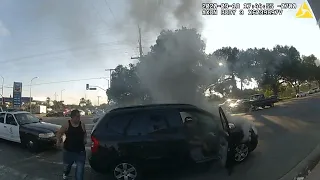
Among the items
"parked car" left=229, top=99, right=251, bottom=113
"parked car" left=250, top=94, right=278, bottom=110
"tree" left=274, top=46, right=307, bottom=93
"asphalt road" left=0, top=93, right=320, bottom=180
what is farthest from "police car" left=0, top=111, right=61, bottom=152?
"tree" left=274, top=46, right=307, bottom=93

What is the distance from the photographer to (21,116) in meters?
12.2

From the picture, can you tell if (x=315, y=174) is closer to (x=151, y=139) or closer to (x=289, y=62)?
(x=151, y=139)

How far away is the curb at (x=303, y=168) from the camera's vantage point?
6.02 meters

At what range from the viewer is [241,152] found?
7.38m

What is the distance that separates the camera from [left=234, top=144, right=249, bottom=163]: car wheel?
287 inches

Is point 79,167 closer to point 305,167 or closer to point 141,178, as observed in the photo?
point 141,178

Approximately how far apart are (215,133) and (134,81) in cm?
1298

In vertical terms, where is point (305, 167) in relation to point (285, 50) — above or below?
below

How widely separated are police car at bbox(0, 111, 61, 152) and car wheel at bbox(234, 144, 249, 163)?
648 centimetres

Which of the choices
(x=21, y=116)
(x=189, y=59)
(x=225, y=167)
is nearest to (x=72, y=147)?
(x=225, y=167)

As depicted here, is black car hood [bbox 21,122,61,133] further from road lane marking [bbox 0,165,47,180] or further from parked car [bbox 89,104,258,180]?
parked car [bbox 89,104,258,180]

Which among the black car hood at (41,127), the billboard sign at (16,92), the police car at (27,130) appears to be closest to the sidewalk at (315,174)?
the police car at (27,130)

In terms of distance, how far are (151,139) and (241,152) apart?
7.63ft

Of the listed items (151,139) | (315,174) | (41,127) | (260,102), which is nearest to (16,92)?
(260,102)
